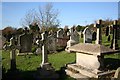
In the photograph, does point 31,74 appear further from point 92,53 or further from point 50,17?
point 50,17

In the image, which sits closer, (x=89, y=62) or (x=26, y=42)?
(x=89, y=62)

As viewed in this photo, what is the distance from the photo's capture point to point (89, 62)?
840 centimetres

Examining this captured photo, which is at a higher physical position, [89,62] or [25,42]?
[25,42]

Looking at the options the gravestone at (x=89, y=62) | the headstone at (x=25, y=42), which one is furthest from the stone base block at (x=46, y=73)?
the headstone at (x=25, y=42)

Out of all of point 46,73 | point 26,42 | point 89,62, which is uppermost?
point 26,42

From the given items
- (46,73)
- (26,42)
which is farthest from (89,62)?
(26,42)

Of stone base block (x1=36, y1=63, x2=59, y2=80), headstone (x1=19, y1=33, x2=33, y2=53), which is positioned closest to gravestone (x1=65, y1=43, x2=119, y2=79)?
stone base block (x1=36, y1=63, x2=59, y2=80)

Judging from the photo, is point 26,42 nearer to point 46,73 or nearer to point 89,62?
point 46,73

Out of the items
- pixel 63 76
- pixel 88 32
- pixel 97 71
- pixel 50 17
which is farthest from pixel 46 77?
pixel 50 17

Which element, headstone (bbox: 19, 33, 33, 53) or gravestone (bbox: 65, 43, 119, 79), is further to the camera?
headstone (bbox: 19, 33, 33, 53)

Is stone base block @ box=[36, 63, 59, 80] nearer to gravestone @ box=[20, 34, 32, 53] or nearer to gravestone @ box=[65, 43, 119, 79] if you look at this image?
gravestone @ box=[65, 43, 119, 79]

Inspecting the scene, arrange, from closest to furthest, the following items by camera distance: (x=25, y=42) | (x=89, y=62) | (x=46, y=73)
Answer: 1. (x=46, y=73)
2. (x=89, y=62)
3. (x=25, y=42)

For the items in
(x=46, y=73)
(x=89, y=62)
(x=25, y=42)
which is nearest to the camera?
(x=46, y=73)

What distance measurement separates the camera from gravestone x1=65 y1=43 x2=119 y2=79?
771 cm
